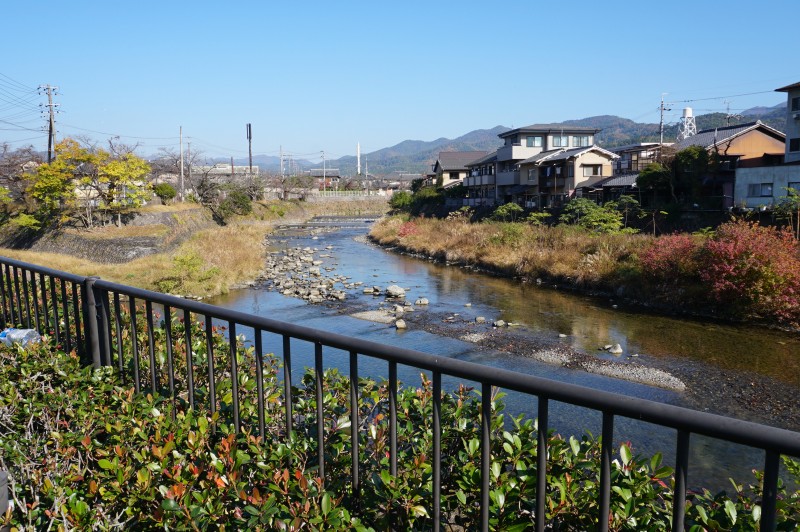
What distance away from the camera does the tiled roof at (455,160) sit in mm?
58688

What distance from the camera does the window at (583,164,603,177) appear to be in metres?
37.0

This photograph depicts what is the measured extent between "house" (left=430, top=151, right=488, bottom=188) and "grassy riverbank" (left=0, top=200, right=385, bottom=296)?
78.7 feet

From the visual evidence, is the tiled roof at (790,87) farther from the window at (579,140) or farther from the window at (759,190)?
the window at (579,140)

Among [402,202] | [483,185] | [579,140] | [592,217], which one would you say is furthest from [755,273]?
[402,202]

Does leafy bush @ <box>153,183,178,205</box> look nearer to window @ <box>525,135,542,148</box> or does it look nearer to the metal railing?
window @ <box>525,135,542,148</box>

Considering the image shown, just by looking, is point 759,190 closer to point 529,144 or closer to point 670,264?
point 670,264

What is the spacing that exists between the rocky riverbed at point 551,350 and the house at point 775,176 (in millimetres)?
12875

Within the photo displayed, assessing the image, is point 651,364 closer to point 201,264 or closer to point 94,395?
point 94,395

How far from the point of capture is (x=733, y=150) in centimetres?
2912

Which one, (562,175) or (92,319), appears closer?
(92,319)

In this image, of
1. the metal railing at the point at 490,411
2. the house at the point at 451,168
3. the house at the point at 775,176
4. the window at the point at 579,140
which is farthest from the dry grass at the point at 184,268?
the house at the point at 451,168

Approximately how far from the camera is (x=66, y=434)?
2.90 m

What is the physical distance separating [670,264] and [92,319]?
18022mm

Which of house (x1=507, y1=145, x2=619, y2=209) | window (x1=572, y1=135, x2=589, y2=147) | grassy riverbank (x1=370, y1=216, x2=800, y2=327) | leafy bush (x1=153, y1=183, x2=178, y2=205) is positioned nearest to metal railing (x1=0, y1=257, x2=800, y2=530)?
grassy riverbank (x1=370, y1=216, x2=800, y2=327)
